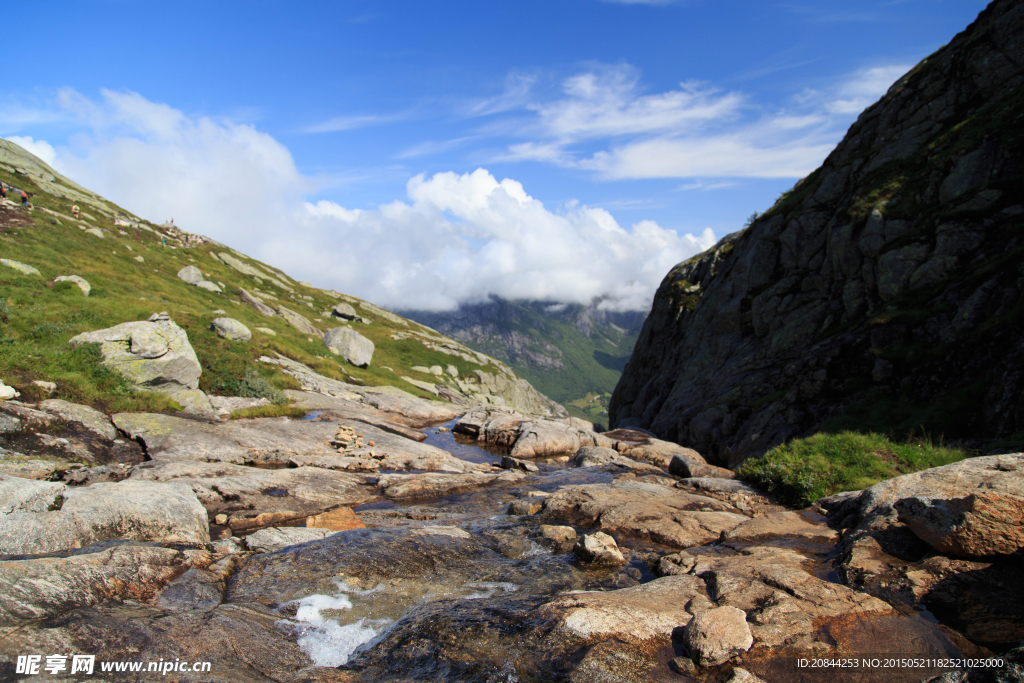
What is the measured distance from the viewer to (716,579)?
11258 mm

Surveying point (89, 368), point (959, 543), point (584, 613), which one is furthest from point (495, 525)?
point (89, 368)

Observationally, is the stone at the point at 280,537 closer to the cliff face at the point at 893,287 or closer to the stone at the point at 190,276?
the cliff face at the point at 893,287

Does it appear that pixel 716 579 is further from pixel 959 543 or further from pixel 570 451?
pixel 570 451

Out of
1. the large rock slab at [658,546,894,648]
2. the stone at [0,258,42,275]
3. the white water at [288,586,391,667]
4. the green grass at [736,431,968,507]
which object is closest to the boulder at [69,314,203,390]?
the stone at [0,258,42,275]

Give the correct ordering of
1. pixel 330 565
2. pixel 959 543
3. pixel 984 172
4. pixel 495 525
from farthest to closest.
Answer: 1. pixel 984 172
2. pixel 495 525
3. pixel 330 565
4. pixel 959 543

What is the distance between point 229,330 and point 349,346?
31983 millimetres

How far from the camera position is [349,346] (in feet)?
256

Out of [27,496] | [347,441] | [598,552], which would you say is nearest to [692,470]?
[598,552]

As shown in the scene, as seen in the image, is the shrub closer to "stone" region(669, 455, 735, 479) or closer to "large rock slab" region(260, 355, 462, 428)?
"large rock slab" region(260, 355, 462, 428)

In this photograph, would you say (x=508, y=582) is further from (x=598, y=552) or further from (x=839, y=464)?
(x=839, y=464)

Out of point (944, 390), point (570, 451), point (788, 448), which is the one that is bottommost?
point (570, 451)

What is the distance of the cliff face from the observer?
2372 cm

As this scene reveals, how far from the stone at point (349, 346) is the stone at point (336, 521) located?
204ft

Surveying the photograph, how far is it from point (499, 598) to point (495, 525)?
6164 mm
